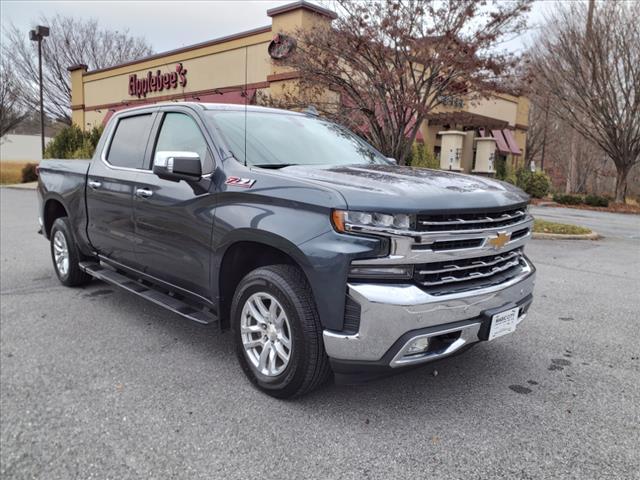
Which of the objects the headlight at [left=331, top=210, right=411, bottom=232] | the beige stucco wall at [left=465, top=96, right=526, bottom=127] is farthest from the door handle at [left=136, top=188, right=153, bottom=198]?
the beige stucco wall at [left=465, top=96, right=526, bottom=127]

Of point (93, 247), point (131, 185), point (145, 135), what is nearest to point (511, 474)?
point (131, 185)

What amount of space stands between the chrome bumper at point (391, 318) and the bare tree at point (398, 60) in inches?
337

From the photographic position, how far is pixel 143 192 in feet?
13.5

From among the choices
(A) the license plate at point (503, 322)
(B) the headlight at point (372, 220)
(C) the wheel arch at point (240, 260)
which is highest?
(B) the headlight at point (372, 220)

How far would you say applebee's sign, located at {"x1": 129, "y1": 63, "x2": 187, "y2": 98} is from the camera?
73.9 feet

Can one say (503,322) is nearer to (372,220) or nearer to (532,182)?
(372,220)

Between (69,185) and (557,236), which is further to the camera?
(557,236)

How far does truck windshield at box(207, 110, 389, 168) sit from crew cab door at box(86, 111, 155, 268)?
1020mm

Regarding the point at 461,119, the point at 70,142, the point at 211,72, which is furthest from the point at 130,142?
the point at 70,142

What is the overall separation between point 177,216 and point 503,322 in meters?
2.36

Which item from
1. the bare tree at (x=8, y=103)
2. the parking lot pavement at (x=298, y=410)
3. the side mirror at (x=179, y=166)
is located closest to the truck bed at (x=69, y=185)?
the parking lot pavement at (x=298, y=410)

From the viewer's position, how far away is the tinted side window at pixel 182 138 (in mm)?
3721

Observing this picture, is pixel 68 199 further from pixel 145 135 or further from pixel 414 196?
pixel 414 196

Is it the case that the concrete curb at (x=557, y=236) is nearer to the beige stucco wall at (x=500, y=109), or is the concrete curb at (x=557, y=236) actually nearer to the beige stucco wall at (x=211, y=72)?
the beige stucco wall at (x=211, y=72)
